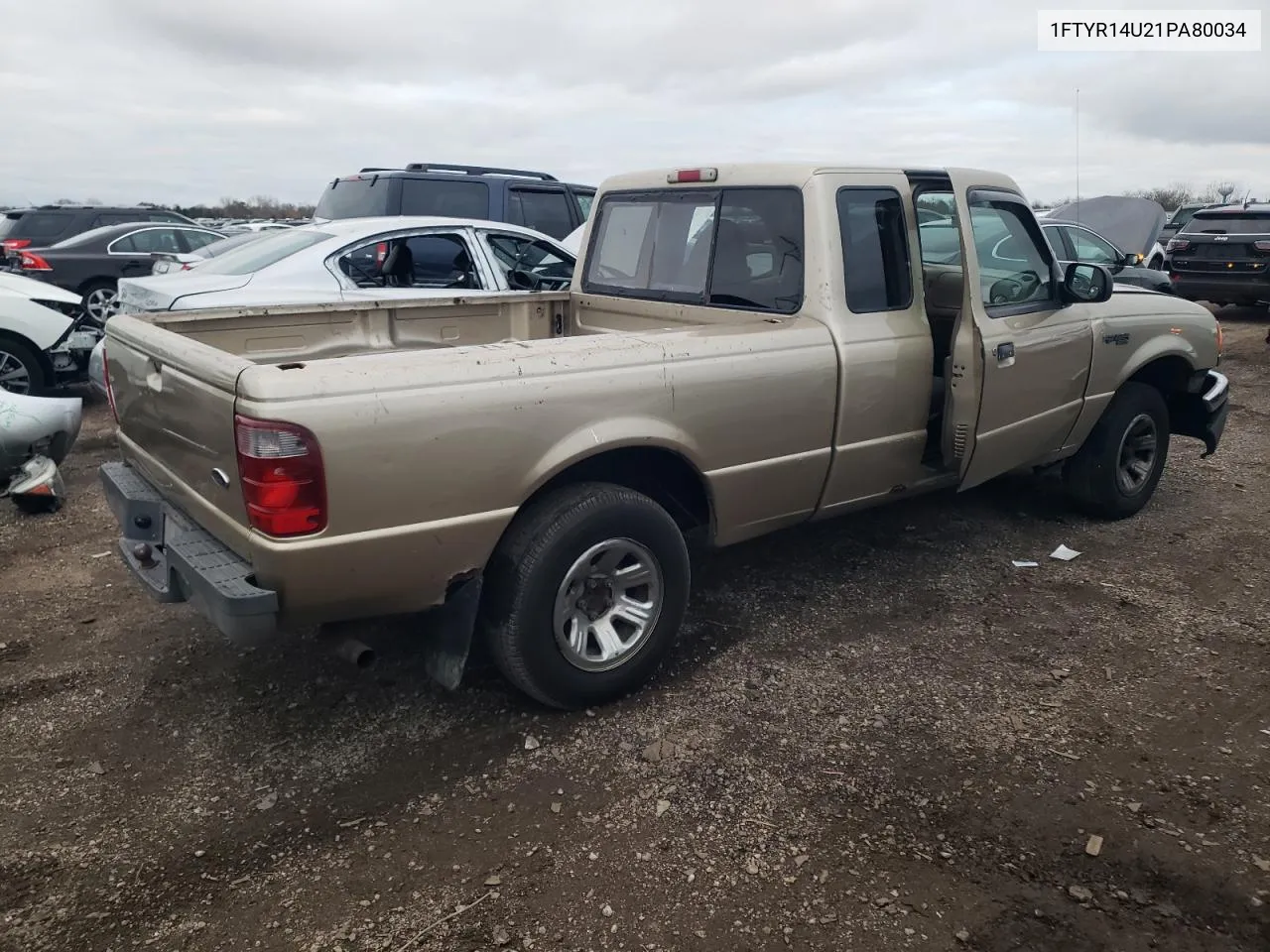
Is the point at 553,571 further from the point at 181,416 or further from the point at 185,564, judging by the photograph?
the point at 181,416

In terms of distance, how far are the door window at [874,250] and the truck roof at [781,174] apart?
107 mm

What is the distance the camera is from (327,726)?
11.3 feet

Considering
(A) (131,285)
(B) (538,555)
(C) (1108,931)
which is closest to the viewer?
(C) (1108,931)

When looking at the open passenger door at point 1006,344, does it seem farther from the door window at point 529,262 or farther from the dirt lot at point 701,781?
the door window at point 529,262

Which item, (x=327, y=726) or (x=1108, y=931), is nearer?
(x=1108, y=931)

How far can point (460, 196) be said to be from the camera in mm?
9602

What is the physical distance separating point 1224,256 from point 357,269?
12.2 metres

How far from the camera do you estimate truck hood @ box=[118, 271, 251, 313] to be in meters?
6.59

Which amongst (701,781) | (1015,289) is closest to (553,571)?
(701,781)

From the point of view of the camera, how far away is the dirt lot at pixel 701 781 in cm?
254

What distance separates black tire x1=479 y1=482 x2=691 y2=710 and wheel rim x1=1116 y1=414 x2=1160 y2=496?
11.1ft

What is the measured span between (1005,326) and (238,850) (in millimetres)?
3758

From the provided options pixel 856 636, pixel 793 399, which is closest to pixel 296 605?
pixel 793 399

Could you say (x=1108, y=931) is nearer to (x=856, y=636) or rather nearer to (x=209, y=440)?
(x=856, y=636)
